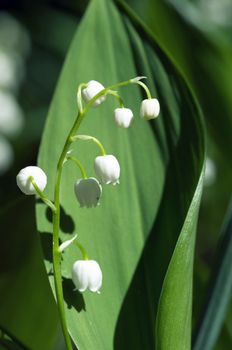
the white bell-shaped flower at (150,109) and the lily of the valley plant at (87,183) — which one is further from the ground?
the white bell-shaped flower at (150,109)

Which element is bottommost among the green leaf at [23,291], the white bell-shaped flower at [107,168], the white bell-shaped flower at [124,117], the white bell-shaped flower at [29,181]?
the green leaf at [23,291]

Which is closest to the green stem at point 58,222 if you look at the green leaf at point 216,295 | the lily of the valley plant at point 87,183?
the lily of the valley plant at point 87,183

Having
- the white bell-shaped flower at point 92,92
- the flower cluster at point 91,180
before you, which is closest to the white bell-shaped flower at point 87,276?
the flower cluster at point 91,180

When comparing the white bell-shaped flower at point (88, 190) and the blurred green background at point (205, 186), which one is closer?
the white bell-shaped flower at point (88, 190)

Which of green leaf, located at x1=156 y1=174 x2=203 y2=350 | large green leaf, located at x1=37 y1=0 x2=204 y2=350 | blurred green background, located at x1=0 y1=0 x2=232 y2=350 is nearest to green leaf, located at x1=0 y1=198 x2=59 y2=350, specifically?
blurred green background, located at x1=0 y1=0 x2=232 y2=350

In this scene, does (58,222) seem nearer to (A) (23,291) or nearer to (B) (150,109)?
(B) (150,109)

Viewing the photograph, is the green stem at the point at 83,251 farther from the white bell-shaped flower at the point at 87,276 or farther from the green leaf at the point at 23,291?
the green leaf at the point at 23,291
